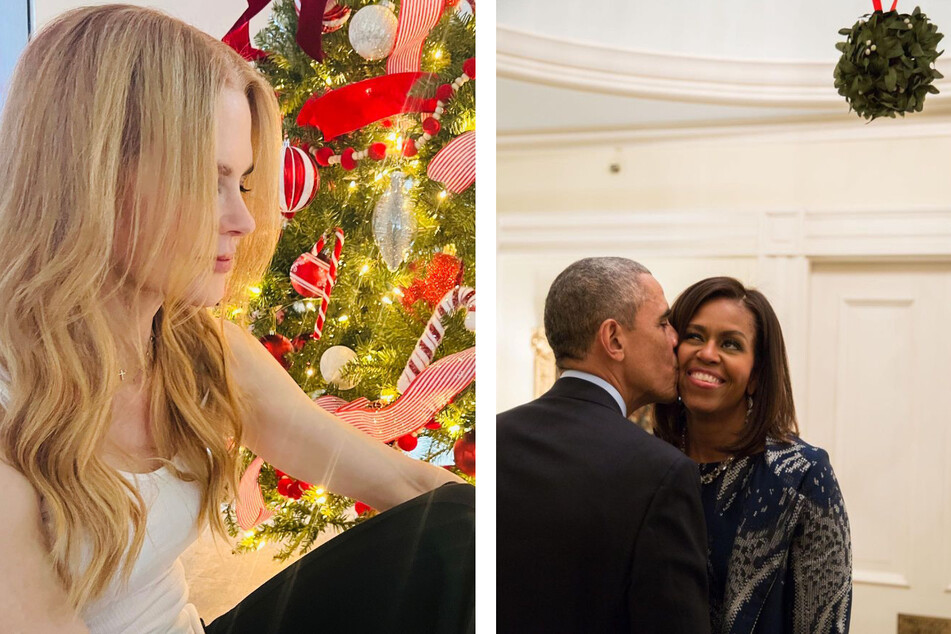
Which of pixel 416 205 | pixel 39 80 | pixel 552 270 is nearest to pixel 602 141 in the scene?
pixel 552 270

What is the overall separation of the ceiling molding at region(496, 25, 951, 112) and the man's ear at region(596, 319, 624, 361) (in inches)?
23.4

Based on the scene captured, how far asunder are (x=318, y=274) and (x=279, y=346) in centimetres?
15

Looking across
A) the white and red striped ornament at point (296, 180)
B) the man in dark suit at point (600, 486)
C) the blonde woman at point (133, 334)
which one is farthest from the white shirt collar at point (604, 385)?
the white and red striped ornament at point (296, 180)

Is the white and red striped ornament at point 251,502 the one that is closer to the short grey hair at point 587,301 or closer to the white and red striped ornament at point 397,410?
the white and red striped ornament at point 397,410

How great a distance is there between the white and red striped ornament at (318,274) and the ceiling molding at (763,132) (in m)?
0.84

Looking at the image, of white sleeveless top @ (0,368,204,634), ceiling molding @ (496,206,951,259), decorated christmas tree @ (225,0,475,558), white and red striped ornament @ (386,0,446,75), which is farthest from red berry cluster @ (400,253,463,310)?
ceiling molding @ (496,206,951,259)

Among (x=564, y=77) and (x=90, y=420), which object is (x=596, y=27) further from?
(x=90, y=420)

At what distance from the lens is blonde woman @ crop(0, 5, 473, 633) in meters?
1.21

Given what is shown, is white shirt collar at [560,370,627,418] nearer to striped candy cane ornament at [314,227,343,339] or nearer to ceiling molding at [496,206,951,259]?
ceiling molding at [496,206,951,259]

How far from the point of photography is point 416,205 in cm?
154

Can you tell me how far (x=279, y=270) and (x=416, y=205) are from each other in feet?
0.91

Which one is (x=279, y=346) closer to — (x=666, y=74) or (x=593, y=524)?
(x=593, y=524)

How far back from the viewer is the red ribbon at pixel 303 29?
4.64 ft

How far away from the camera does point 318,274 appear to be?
1491mm
